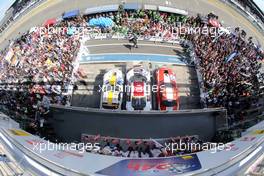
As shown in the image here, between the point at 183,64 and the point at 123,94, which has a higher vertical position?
the point at 183,64

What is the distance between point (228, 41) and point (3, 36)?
598cm

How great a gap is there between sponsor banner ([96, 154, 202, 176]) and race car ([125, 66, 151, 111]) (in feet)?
9.27

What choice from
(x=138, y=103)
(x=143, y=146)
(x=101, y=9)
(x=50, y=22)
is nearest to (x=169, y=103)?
(x=138, y=103)

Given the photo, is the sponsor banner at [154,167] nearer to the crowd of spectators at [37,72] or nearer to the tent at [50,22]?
the crowd of spectators at [37,72]

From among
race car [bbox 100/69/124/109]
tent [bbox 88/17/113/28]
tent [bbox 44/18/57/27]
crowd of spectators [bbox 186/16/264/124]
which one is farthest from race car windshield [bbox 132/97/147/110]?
tent [bbox 44/18/57/27]

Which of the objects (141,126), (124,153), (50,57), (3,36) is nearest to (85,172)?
(124,153)

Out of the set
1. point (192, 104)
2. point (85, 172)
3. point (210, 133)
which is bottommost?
point (85, 172)

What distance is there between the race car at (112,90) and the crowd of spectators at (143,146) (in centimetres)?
89

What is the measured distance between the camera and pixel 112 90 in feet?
32.4

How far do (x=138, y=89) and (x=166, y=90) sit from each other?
28.1 inches

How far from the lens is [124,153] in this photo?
28.1 feet

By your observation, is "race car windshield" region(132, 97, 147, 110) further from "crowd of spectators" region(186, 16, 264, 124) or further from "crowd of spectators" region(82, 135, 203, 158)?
"crowd of spectators" region(186, 16, 264, 124)

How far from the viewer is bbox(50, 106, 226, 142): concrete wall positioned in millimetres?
9195

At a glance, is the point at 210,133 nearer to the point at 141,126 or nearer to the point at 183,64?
the point at 141,126
